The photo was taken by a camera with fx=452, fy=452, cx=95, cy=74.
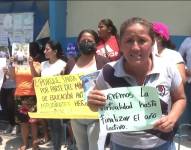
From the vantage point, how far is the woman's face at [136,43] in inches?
101

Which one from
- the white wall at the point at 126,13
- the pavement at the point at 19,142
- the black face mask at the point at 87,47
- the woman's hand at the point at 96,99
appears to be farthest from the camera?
the white wall at the point at 126,13

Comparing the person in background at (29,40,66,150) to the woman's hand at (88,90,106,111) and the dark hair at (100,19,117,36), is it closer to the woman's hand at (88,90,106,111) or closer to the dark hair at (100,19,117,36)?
the dark hair at (100,19,117,36)

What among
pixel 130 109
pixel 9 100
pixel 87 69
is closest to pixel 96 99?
pixel 130 109

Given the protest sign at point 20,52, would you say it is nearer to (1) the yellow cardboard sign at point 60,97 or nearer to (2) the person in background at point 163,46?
(1) the yellow cardboard sign at point 60,97

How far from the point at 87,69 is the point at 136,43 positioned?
218 centimetres

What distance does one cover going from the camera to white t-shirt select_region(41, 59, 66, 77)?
6.40 m

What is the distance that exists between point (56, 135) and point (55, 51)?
4.04ft

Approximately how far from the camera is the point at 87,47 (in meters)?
4.71

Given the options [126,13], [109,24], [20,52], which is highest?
[126,13]

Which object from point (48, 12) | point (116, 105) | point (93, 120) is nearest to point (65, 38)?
point (48, 12)

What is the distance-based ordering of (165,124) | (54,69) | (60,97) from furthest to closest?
(54,69), (60,97), (165,124)

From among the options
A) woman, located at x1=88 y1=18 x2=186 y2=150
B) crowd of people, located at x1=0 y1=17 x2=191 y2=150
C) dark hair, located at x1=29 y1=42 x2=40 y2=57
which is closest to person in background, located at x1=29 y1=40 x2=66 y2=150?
crowd of people, located at x1=0 y1=17 x2=191 y2=150

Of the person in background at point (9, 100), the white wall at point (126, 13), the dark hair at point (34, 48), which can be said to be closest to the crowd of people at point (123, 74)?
the person in background at point (9, 100)

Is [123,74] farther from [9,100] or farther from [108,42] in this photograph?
[9,100]
